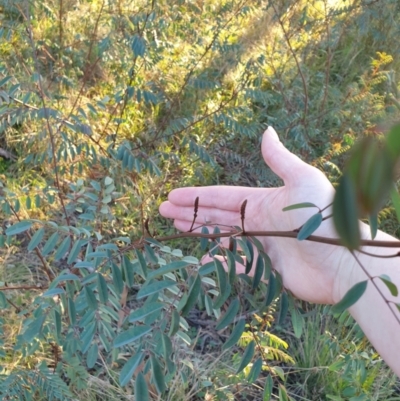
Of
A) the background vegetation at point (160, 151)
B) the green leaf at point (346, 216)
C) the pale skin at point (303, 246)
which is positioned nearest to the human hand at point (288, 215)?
the pale skin at point (303, 246)

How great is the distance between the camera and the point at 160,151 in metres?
2.34

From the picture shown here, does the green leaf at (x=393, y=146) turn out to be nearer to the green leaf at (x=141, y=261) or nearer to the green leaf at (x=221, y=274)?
the green leaf at (x=221, y=274)

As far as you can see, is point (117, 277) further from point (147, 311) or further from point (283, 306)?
point (283, 306)

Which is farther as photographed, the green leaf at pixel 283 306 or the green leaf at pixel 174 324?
the green leaf at pixel 283 306

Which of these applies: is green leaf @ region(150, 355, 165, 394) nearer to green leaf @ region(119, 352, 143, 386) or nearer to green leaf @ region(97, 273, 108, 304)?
green leaf @ region(119, 352, 143, 386)

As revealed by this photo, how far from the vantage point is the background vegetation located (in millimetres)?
1379

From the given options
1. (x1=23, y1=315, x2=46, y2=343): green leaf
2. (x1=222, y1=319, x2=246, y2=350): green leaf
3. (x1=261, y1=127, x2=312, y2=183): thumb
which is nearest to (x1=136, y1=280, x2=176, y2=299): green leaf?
(x1=222, y1=319, x2=246, y2=350): green leaf

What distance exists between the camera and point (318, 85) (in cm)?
326

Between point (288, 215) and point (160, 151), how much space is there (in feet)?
4.09

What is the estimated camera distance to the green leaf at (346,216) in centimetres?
24

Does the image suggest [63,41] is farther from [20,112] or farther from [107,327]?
[107,327]

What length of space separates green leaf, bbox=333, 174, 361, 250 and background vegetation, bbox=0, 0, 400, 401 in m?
0.65

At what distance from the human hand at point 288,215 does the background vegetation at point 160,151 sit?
0.12 metres

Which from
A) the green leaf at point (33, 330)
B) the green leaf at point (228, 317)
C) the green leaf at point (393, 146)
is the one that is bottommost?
the green leaf at point (33, 330)
